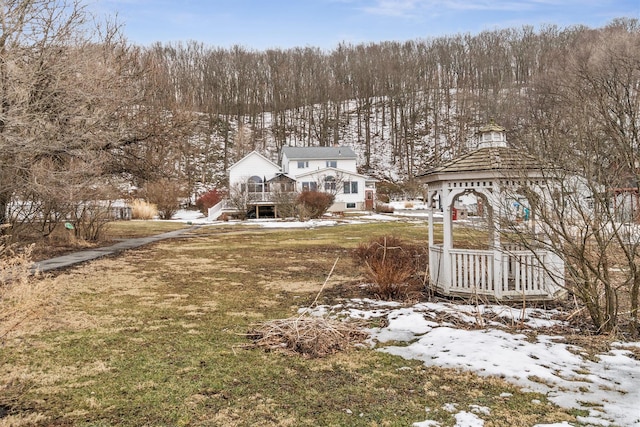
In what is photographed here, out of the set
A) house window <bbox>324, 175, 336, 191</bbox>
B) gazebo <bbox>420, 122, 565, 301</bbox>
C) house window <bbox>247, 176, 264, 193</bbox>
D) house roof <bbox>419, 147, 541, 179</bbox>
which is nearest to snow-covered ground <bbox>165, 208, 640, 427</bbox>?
gazebo <bbox>420, 122, 565, 301</bbox>

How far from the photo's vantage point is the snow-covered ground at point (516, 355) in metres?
3.95

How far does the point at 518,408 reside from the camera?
393 cm

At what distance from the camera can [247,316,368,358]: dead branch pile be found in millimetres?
5570

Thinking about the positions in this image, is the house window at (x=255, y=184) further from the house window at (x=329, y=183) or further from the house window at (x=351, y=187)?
the house window at (x=351, y=187)

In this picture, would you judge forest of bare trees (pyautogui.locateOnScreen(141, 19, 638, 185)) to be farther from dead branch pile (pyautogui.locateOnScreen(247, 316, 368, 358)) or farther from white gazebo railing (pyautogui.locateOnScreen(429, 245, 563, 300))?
dead branch pile (pyautogui.locateOnScreen(247, 316, 368, 358))

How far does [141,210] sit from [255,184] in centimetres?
1178

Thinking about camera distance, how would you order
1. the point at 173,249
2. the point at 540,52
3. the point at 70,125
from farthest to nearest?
the point at 540,52 → the point at 173,249 → the point at 70,125

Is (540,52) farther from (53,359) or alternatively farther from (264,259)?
(53,359)

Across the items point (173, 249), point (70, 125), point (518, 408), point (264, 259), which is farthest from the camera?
point (173, 249)

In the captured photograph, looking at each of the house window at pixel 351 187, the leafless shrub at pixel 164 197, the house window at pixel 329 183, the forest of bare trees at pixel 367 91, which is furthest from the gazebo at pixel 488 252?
the forest of bare trees at pixel 367 91

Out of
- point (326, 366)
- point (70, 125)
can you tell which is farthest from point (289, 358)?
point (70, 125)

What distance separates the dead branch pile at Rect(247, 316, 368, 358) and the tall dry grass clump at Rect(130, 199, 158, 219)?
34.4 m

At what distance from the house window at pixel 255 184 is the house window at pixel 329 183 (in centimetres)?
673

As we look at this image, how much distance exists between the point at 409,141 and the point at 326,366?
6648 cm
